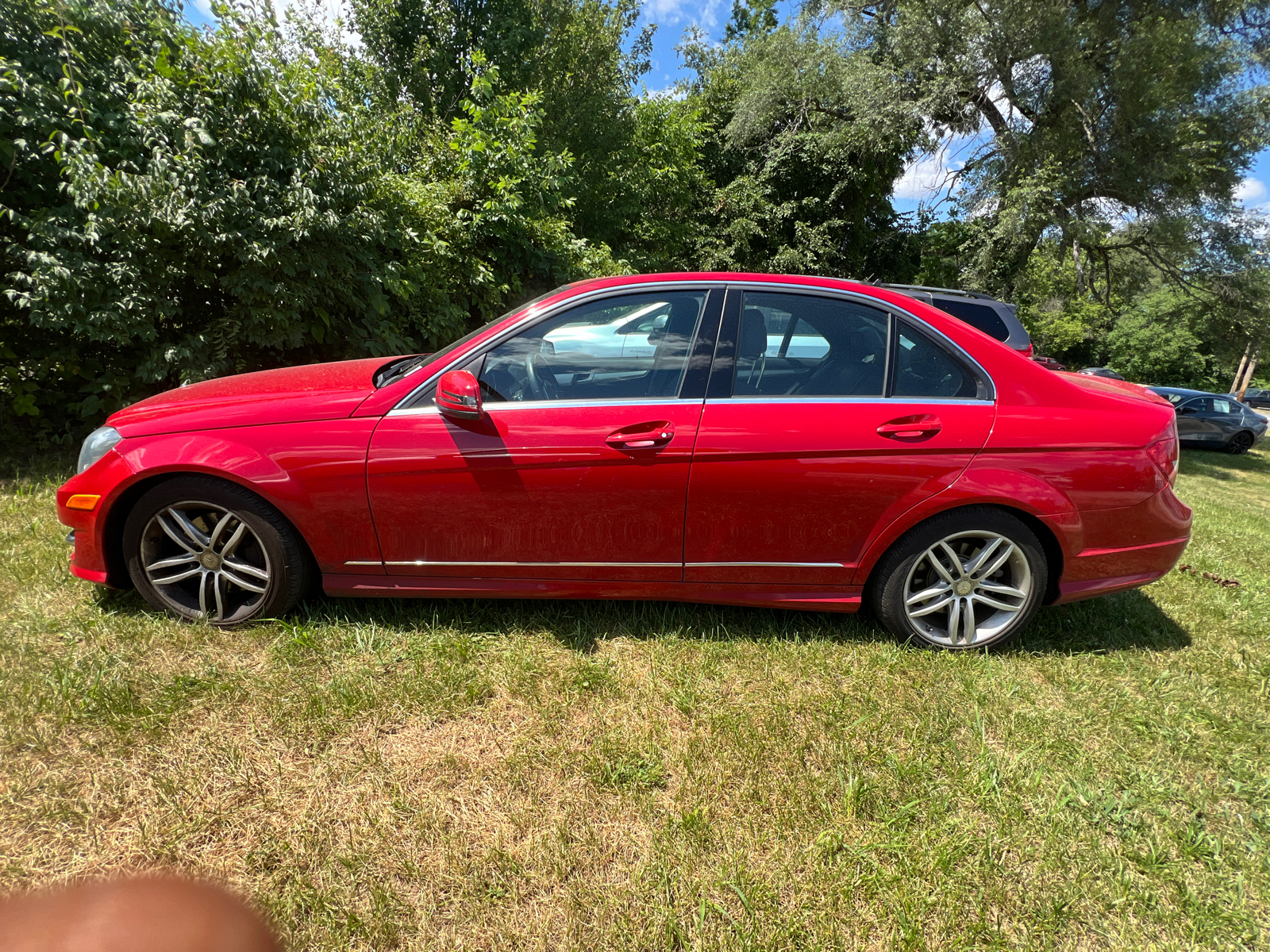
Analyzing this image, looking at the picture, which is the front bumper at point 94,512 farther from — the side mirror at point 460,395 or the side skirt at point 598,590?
the side mirror at point 460,395

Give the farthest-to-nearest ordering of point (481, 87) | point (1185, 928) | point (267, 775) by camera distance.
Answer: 1. point (481, 87)
2. point (267, 775)
3. point (1185, 928)

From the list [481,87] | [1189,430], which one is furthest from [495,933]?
[1189,430]

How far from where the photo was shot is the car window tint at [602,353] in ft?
9.05

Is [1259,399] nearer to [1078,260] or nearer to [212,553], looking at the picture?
[1078,260]

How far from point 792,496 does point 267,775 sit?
7.06 feet

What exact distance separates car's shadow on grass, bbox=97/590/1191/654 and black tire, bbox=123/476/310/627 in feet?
0.56

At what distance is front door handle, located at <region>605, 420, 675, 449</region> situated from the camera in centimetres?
263

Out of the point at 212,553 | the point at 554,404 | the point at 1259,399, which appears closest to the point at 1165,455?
the point at 554,404

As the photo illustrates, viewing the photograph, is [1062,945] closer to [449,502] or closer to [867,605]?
[867,605]

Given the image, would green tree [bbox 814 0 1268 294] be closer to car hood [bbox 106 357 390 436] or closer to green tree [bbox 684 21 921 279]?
green tree [bbox 684 21 921 279]

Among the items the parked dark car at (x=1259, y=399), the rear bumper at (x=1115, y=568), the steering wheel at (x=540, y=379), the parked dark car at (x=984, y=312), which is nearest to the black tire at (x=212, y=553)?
the steering wheel at (x=540, y=379)

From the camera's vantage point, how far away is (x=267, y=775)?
6.91ft

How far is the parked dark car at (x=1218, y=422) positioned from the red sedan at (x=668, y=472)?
21.3 meters

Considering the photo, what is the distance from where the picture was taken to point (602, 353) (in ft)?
9.50
